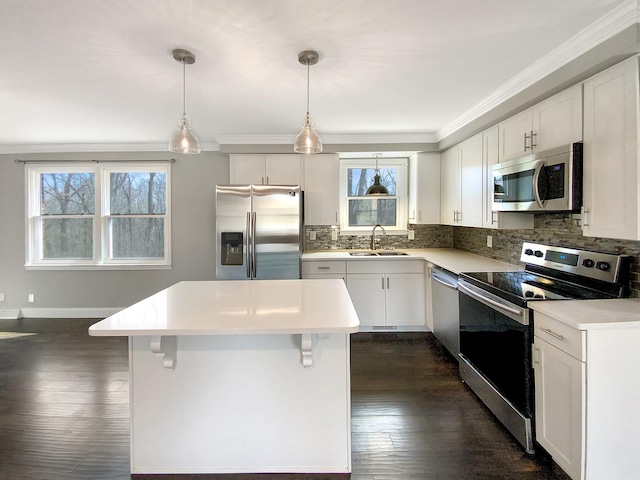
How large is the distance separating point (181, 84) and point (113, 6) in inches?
35.7

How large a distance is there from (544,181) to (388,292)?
201 centimetres

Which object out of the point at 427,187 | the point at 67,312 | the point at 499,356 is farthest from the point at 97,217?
the point at 499,356

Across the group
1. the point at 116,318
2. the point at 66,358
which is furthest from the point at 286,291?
the point at 66,358

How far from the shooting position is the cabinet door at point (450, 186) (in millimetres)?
3627

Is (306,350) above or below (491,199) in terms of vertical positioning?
below

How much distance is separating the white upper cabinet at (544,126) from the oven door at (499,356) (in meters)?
Result: 1.07

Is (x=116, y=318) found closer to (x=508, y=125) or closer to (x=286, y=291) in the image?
(x=286, y=291)

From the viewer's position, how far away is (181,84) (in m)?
2.45

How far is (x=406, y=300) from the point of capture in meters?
3.78

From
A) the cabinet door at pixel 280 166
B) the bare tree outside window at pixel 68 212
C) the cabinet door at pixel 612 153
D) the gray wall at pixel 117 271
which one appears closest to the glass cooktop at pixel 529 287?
the cabinet door at pixel 612 153

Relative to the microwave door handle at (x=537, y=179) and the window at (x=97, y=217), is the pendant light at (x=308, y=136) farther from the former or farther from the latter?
the window at (x=97, y=217)

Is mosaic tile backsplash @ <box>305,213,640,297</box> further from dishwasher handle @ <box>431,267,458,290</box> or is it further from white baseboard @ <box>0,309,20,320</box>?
white baseboard @ <box>0,309,20,320</box>

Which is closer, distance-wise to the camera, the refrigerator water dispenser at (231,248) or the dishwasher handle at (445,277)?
the dishwasher handle at (445,277)

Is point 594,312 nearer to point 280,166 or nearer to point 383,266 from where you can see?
point 383,266
